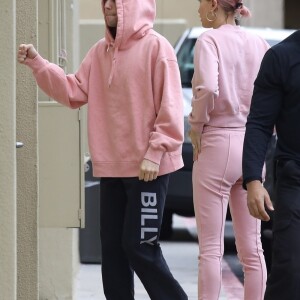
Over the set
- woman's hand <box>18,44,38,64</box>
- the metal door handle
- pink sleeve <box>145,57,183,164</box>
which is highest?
woman's hand <box>18,44,38,64</box>

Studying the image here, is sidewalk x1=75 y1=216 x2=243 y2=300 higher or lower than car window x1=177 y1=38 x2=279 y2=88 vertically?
lower

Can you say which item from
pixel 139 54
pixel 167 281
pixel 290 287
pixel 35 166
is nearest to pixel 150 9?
pixel 139 54

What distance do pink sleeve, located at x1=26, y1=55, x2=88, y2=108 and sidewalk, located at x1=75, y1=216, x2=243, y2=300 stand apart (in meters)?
2.22

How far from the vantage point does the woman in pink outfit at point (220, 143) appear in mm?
6094

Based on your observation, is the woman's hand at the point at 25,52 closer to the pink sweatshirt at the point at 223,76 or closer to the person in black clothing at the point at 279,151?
the pink sweatshirt at the point at 223,76

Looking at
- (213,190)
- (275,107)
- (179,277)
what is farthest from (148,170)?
(179,277)

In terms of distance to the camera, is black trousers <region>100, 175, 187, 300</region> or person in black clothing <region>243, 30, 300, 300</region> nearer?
person in black clothing <region>243, 30, 300, 300</region>

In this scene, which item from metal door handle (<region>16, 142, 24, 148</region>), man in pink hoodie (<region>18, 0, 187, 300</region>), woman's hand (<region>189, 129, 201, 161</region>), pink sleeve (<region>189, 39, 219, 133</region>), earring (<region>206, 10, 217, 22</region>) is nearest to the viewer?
man in pink hoodie (<region>18, 0, 187, 300</region>)

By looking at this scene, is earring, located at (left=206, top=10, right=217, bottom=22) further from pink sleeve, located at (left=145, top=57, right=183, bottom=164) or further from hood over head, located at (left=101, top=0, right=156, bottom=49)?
pink sleeve, located at (left=145, top=57, right=183, bottom=164)

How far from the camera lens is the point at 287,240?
4.82m

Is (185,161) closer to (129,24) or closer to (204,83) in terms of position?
(204,83)

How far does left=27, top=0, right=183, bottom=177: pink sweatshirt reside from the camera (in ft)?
18.9

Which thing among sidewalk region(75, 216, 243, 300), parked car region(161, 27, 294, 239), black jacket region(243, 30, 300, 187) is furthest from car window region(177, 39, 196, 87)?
black jacket region(243, 30, 300, 187)

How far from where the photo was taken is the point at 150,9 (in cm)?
600
